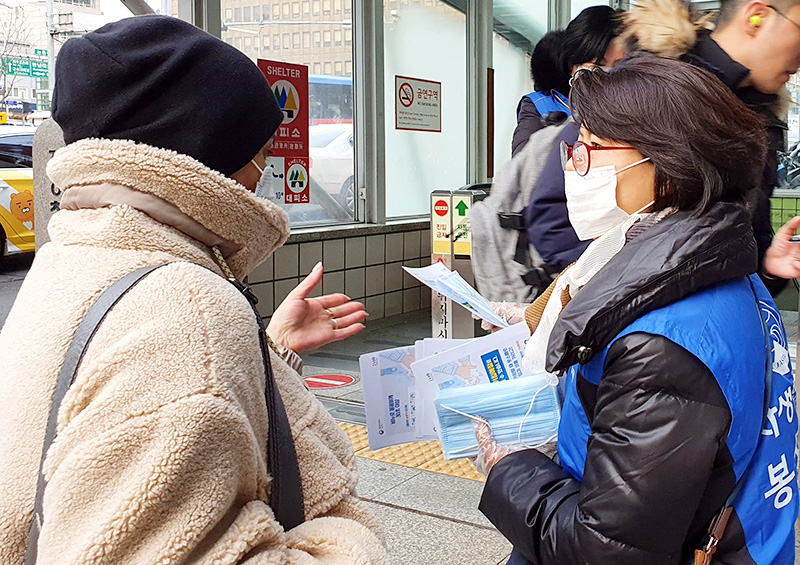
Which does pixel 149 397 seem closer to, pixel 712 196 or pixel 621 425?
pixel 621 425

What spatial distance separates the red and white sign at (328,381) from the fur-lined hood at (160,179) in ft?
14.6

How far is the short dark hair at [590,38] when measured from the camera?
2973 mm

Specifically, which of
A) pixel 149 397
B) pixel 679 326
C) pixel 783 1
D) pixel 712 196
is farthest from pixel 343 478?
pixel 783 1

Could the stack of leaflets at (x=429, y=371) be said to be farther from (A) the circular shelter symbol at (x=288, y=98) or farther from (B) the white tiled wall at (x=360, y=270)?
(A) the circular shelter symbol at (x=288, y=98)

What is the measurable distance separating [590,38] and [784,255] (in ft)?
3.74

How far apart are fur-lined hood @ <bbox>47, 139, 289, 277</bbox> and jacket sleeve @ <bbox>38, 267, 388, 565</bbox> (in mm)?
125

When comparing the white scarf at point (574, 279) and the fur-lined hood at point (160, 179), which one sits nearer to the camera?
the fur-lined hood at point (160, 179)

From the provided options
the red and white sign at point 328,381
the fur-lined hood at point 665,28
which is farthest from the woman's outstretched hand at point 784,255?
the red and white sign at point 328,381

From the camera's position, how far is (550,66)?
120 inches

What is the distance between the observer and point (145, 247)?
1.02 meters

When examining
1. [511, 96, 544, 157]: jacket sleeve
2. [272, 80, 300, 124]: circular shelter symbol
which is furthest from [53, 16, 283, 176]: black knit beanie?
[272, 80, 300, 124]: circular shelter symbol

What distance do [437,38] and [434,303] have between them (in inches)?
147

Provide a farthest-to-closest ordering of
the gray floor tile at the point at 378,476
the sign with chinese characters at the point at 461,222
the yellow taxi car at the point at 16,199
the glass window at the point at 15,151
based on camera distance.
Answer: the yellow taxi car at the point at 16,199 < the glass window at the point at 15,151 < the sign with chinese characters at the point at 461,222 < the gray floor tile at the point at 378,476

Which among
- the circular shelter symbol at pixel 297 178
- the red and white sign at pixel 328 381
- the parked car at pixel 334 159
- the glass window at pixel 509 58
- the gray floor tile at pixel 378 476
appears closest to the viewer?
the gray floor tile at pixel 378 476
